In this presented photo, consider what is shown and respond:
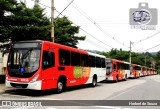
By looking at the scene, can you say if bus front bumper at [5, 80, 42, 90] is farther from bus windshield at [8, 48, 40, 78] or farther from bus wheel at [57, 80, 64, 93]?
bus wheel at [57, 80, 64, 93]

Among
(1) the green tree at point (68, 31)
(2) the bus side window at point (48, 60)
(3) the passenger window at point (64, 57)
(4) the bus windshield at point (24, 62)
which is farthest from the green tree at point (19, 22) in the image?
(1) the green tree at point (68, 31)

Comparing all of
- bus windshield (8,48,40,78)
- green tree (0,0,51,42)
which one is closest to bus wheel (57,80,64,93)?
bus windshield (8,48,40,78)

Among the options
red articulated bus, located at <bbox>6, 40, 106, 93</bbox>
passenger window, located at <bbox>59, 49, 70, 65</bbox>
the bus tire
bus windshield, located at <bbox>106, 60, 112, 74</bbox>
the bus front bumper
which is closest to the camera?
the bus front bumper

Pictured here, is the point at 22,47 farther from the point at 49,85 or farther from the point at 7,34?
the point at 7,34

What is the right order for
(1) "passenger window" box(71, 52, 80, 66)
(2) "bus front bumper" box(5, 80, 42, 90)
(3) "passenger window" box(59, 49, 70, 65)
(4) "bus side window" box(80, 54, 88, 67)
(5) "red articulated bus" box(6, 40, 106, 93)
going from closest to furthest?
(2) "bus front bumper" box(5, 80, 42, 90), (5) "red articulated bus" box(6, 40, 106, 93), (3) "passenger window" box(59, 49, 70, 65), (1) "passenger window" box(71, 52, 80, 66), (4) "bus side window" box(80, 54, 88, 67)

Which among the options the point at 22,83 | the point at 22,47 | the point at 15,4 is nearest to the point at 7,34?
the point at 15,4

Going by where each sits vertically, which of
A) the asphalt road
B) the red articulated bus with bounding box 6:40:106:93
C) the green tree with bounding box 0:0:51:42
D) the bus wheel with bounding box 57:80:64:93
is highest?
the green tree with bounding box 0:0:51:42

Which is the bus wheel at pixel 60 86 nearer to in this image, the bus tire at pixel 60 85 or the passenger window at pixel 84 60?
the bus tire at pixel 60 85

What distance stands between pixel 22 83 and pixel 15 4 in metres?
9.01

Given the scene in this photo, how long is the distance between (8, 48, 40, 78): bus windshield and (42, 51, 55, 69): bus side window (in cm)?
41

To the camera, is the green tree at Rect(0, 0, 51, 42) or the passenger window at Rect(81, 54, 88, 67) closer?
the green tree at Rect(0, 0, 51, 42)

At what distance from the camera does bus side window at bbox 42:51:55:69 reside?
16178 mm

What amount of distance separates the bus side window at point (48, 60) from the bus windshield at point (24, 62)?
1.35 feet

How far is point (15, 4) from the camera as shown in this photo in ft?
74.9
